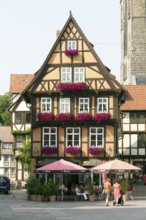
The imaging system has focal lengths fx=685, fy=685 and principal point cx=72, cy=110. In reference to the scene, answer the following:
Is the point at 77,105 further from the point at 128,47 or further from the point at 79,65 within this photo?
the point at 128,47

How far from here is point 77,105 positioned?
169 feet

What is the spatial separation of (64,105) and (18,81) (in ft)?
71.8

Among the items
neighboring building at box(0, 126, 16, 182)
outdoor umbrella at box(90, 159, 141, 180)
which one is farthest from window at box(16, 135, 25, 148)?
neighboring building at box(0, 126, 16, 182)

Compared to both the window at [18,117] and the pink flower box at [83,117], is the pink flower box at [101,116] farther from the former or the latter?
the window at [18,117]

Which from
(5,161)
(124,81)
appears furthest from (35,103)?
(124,81)

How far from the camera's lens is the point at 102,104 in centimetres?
5144

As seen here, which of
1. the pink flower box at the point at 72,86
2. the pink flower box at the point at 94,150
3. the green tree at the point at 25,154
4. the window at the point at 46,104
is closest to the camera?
the pink flower box at the point at 94,150

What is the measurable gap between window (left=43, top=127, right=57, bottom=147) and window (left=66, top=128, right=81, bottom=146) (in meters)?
0.97

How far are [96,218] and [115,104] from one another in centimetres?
2482

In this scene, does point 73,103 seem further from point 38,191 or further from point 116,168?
point 38,191

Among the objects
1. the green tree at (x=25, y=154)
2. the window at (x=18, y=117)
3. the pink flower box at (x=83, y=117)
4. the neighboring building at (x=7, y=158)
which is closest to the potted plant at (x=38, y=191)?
the pink flower box at (x=83, y=117)

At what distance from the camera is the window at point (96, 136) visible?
50.8 metres

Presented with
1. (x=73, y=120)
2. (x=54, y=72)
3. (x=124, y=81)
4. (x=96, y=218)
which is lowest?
(x=96, y=218)

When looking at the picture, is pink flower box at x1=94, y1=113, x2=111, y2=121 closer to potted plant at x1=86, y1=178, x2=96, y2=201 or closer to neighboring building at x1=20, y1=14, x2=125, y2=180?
neighboring building at x1=20, y1=14, x2=125, y2=180
